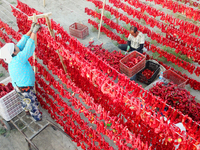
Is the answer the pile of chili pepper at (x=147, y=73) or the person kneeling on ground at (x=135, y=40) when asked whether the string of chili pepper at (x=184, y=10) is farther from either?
the pile of chili pepper at (x=147, y=73)

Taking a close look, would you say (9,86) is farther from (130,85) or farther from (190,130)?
(190,130)

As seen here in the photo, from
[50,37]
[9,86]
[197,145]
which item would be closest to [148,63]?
[50,37]

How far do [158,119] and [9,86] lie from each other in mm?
2761

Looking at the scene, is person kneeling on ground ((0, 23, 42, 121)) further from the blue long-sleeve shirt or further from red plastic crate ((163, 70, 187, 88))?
red plastic crate ((163, 70, 187, 88))

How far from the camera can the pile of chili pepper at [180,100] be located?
10.8 feet

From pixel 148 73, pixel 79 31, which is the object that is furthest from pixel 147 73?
pixel 79 31

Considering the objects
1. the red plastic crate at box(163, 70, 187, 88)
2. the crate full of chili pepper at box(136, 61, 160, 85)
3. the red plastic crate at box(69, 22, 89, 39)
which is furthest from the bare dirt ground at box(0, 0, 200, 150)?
the crate full of chili pepper at box(136, 61, 160, 85)

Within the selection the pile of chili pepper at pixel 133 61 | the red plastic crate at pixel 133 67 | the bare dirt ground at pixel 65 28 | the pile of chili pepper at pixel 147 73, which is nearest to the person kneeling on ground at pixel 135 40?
the red plastic crate at pixel 133 67

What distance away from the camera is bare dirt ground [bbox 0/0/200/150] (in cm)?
362

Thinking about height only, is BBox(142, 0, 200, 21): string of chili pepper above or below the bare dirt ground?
above

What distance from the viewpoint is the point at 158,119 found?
228cm

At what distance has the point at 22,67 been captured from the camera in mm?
3070

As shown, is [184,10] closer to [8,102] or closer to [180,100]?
[180,100]

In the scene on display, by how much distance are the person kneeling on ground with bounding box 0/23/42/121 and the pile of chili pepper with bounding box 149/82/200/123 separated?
7.94 ft
